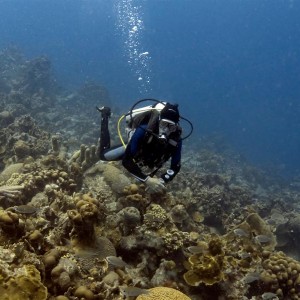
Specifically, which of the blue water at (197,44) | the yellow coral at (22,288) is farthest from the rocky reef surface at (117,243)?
the blue water at (197,44)

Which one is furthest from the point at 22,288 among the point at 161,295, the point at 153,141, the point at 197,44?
the point at 197,44

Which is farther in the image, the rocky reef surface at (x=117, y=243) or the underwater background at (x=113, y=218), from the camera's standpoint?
the underwater background at (x=113, y=218)

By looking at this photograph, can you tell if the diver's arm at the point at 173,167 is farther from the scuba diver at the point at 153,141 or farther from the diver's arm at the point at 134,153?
the diver's arm at the point at 134,153

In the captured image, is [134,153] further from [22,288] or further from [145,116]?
[22,288]

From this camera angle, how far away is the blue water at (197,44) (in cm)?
11262

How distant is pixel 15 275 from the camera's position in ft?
10.8

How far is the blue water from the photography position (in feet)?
370

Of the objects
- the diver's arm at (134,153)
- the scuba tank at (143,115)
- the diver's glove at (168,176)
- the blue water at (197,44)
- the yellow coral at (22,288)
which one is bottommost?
the yellow coral at (22,288)

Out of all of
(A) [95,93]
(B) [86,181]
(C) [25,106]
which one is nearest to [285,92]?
(A) [95,93]

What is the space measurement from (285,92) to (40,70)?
144401 millimetres

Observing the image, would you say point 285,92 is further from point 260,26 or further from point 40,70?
point 40,70

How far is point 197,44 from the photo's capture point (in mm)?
184000

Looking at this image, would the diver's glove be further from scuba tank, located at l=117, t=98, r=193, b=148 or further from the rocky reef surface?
scuba tank, located at l=117, t=98, r=193, b=148

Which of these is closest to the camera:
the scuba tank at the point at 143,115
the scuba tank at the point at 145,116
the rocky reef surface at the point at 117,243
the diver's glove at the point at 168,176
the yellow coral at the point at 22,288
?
the yellow coral at the point at 22,288
